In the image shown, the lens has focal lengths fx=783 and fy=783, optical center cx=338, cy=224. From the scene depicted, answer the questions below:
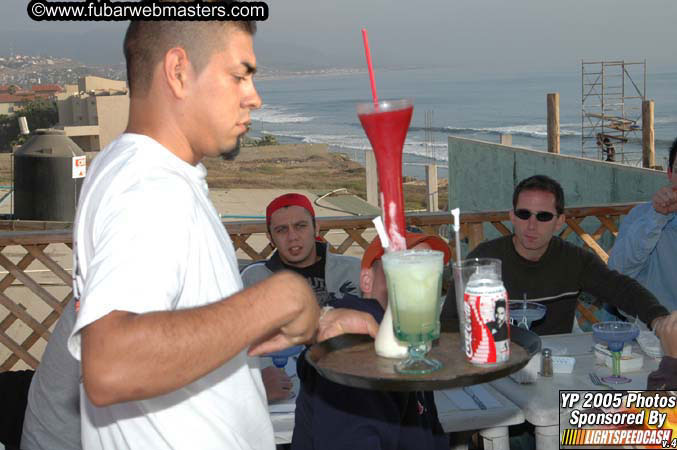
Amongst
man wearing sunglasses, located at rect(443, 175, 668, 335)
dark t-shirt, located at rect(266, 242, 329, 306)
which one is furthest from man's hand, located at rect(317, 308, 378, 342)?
dark t-shirt, located at rect(266, 242, 329, 306)

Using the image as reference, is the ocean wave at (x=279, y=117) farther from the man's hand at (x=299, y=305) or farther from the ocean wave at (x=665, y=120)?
the man's hand at (x=299, y=305)

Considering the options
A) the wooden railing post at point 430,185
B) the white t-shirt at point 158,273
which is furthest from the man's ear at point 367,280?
the wooden railing post at point 430,185

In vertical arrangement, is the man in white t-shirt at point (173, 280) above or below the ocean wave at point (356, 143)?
above

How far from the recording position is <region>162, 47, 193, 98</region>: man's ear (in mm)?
980

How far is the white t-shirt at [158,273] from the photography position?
2.73 feet

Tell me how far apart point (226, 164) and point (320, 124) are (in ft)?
66.2

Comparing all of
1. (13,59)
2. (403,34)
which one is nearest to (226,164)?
(13,59)

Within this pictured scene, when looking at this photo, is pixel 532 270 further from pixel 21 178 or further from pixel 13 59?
pixel 13 59

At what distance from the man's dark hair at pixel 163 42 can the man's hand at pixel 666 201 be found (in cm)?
236

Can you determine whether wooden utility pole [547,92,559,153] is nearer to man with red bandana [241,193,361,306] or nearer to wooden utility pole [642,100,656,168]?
wooden utility pole [642,100,656,168]

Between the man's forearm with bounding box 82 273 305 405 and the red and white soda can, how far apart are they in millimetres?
429

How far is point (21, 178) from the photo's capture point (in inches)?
521

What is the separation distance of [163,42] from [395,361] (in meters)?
0.58

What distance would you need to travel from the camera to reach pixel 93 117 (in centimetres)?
3281
